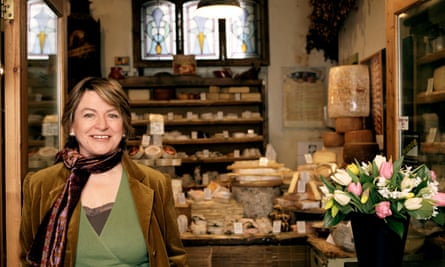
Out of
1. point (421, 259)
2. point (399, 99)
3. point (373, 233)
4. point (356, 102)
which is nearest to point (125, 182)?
point (373, 233)

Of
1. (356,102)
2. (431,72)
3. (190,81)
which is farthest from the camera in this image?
(190,81)

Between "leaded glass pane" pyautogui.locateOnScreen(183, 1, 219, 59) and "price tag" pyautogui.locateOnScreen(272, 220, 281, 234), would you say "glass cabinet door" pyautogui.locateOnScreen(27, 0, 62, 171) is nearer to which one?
"price tag" pyautogui.locateOnScreen(272, 220, 281, 234)

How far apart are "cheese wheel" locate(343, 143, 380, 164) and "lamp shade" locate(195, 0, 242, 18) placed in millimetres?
1603

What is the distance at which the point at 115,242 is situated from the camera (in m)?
2.00

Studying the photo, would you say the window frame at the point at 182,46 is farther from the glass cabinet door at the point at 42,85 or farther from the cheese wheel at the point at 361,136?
the glass cabinet door at the point at 42,85

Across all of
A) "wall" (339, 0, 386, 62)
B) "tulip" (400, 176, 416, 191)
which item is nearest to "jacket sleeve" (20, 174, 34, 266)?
"tulip" (400, 176, 416, 191)

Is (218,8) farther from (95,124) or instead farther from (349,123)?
(95,124)

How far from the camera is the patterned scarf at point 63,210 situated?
1.97 meters

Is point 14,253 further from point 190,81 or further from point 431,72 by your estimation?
point 190,81

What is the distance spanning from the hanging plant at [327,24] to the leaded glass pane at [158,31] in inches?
72.7

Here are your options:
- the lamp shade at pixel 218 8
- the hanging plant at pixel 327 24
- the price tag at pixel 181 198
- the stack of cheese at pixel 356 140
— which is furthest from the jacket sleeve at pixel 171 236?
the hanging plant at pixel 327 24

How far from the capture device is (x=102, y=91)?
6.78ft

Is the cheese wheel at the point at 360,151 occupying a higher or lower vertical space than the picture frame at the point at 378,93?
lower

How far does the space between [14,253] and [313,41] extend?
227 inches
